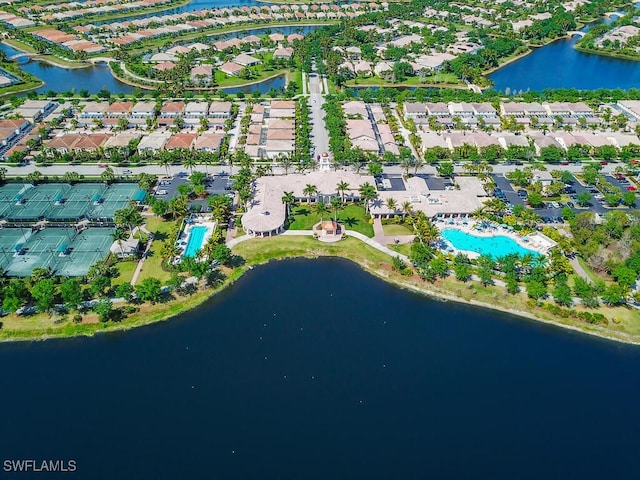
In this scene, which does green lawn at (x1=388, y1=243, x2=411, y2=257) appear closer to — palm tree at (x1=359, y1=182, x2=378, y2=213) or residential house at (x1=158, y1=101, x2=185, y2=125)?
palm tree at (x1=359, y1=182, x2=378, y2=213)

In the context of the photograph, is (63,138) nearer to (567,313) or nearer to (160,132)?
(160,132)

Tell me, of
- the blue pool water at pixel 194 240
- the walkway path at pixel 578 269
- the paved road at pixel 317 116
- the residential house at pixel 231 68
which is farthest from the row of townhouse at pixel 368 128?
the residential house at pixel 231 68

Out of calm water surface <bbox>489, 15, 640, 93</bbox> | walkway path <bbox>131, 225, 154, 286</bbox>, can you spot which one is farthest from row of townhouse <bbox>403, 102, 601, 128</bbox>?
walkway path <bbox>131, 225, 154, 286</bbox>

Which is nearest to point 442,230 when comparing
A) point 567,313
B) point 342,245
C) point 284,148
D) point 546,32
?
point 342,245

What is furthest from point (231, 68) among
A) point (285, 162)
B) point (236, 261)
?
point (236, 261)

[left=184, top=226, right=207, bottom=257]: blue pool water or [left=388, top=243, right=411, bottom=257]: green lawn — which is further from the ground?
[left=184, top=226, right=207, bottom=257]: blue pool water

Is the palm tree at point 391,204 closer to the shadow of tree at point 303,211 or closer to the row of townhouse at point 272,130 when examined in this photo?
the shadow of tree at point 303,211
